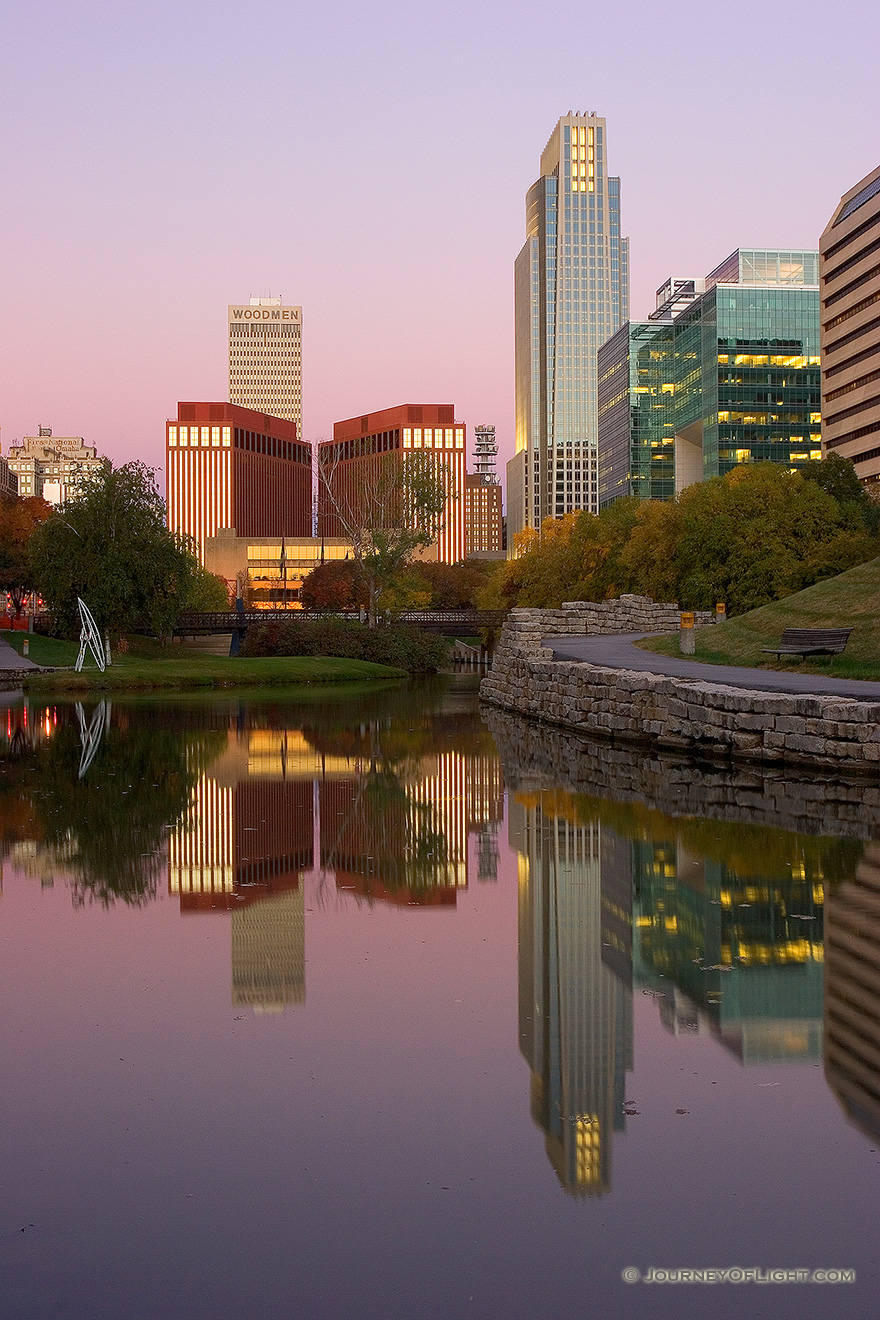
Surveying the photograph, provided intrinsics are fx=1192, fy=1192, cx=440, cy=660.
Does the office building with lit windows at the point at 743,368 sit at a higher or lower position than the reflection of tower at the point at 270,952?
higher

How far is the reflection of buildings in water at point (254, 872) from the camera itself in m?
7.33

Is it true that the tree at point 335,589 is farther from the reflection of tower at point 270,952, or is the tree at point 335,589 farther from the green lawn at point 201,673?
the reflection of tower at point 270,952

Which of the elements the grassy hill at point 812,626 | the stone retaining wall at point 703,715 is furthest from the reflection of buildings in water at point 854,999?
the grassy hill at point 812,626

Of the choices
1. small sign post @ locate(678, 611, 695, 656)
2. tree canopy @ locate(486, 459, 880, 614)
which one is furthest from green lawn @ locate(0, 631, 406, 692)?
small sign post @ locate(678, 611, 695, 656)

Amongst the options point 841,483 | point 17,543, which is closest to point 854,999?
point 841,483

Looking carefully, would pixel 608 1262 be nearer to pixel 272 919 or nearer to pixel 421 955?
pixel 421 955

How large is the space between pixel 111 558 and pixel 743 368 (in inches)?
4109

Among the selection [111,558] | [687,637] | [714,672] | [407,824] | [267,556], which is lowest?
[407,824]

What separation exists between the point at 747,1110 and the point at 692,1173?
2.22 feet

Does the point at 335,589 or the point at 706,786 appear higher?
the point at 335,589

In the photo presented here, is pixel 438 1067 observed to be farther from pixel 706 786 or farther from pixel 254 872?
pixel 706 786

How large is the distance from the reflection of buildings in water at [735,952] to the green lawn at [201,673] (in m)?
36.9

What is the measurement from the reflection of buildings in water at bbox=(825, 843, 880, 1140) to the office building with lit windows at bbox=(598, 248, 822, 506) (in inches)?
4937

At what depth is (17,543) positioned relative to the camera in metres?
89.7
